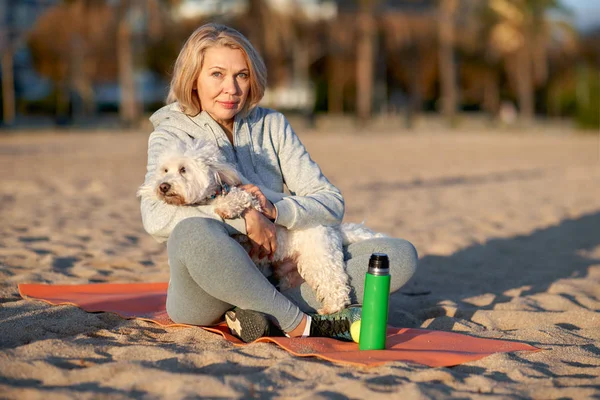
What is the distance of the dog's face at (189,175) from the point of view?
10.4ft

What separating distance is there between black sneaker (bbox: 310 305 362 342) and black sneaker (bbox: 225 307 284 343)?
0.62ft

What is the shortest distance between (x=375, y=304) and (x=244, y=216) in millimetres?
758

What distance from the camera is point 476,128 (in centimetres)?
3491

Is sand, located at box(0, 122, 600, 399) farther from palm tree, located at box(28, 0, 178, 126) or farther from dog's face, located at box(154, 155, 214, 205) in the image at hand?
palm tree, located at box(28, 0, 178, 126)

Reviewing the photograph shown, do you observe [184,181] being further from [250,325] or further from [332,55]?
[332,55]

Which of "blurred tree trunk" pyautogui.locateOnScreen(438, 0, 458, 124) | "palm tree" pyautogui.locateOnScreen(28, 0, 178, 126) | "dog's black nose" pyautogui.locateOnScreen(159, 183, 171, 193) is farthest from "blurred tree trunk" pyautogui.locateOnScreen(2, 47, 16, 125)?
"dog's black nose" pyautogui.locateOnScreen(159, 183, 171, 193)

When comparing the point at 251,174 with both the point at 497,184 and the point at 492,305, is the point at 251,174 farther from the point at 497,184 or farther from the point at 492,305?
the point at 497,184

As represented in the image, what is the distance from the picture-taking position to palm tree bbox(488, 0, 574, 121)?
38406 millimetres

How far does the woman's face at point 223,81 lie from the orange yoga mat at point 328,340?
117cm

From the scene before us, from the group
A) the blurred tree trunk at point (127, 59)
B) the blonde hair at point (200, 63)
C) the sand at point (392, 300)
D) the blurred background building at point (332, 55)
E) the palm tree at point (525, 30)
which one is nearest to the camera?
the sand at point (392, 300)

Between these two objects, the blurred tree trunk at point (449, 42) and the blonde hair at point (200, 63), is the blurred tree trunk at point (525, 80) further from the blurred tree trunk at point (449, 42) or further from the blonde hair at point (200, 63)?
the blonde hair at point (200, 63)

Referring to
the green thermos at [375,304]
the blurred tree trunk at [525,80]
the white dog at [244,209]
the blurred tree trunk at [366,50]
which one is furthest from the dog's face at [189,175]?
the blurred tree trunk at [525,80]

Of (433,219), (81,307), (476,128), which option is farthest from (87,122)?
(81,307)

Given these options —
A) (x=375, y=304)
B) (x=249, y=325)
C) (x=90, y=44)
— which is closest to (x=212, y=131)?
(x=249, y=325)
